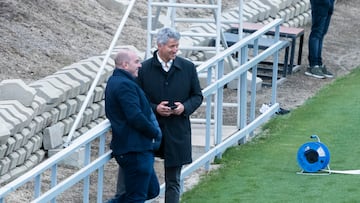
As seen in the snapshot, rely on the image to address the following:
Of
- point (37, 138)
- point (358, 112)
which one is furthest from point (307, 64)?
point (37, 138)

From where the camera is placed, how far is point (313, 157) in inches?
448

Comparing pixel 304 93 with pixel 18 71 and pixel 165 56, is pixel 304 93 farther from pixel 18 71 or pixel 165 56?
pixel 165 56

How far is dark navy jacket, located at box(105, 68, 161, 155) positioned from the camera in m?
8.97

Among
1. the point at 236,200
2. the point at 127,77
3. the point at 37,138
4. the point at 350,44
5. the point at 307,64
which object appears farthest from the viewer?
the point at 350,44

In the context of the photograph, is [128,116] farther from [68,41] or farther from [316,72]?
[316,72]

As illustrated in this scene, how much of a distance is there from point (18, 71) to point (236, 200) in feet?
12.8

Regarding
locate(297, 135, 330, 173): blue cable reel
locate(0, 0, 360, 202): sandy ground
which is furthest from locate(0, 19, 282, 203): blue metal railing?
locate(297, 135, 330, 173): blue cable reel

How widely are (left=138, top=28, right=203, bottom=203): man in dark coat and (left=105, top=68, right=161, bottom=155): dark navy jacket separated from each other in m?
0.55

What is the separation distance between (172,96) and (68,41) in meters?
5.58

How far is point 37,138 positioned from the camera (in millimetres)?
11758

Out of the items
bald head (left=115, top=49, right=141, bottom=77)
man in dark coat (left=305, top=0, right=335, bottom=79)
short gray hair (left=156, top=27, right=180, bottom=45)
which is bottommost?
man in dark coat (left=305, top=0, right=335, bottom=79)

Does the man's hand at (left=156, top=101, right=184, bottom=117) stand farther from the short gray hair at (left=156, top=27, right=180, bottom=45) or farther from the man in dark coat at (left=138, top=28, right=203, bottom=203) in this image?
the short gray hair at (left=156, top=27, right=180, bottom=45)

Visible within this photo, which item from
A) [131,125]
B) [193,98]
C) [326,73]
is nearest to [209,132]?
[193,98]

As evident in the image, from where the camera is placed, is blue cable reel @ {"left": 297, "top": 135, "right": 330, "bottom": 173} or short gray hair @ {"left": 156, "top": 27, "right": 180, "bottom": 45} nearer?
short gray hair @ {"left": 156, "top": 27, "right": 180, "bottom": 45}
